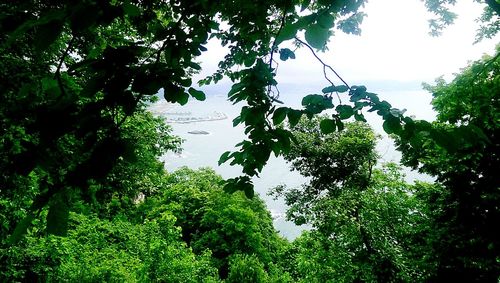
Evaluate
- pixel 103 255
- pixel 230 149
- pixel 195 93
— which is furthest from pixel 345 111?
pixel 230 149

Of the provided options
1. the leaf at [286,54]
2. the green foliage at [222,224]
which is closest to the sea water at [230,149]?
the green foliage at [222,224]

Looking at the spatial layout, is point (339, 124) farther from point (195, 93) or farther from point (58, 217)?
point (58, 217)

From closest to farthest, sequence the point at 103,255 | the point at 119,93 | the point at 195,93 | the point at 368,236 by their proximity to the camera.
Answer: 1. the point at 119,93
2. the point at 195,93
3. the point at 103,255
4. the point at 368,236

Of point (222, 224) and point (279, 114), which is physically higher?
point (222, 224)

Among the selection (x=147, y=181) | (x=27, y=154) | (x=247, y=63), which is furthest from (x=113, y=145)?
(x=147, y=181)

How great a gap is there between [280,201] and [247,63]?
5628 centimetres

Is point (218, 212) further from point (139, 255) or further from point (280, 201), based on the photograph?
point (280, 201)

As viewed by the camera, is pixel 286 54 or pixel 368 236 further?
pixel 368 236

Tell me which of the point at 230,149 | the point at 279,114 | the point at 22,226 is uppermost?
the point at 230,149

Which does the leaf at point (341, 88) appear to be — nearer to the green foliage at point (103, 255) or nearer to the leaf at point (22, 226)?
the leaf at point (22, 226)

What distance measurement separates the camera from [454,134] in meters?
1.49

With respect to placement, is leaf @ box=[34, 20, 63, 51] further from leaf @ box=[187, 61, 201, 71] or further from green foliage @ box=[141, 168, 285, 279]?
green foliage @ box=[141, 168, 285, 279]

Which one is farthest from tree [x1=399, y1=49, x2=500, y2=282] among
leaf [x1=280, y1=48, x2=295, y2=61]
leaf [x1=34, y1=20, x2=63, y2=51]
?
leaf [x1=34, y1=20, x2=63, y2=51]

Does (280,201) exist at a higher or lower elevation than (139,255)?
higher
